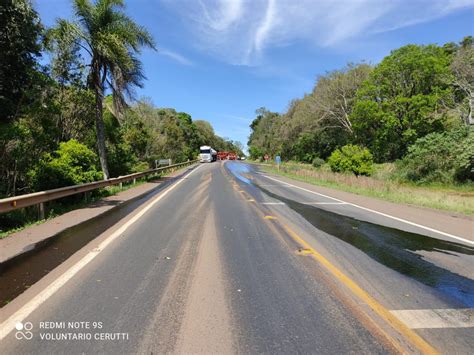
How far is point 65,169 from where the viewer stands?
13.3m

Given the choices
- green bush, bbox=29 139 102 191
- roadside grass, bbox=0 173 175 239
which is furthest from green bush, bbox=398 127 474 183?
roadside grass, bbox=0 173 175 239

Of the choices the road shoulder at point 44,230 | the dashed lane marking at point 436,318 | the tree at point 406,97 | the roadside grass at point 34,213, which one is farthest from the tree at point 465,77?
the dashed lane marking at point 436,318

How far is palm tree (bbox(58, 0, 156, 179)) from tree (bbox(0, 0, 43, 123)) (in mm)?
3145

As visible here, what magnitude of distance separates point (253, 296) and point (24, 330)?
256 cm

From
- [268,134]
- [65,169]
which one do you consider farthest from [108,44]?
[268,134]

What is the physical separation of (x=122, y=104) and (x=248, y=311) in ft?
58.1

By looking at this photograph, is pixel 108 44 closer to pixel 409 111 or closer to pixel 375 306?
pixel 375 306

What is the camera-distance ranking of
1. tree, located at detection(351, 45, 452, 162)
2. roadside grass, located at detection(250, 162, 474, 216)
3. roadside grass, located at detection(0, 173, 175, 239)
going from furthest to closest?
tree, located at detection(351, 45, 452, 162), roadside grass, located at detection(250, 162, 474, 216), roadside grass, located at detection(0, 173, 175, 239)

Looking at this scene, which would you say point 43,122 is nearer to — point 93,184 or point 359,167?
point 93,184

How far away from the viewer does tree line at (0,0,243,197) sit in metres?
12.8

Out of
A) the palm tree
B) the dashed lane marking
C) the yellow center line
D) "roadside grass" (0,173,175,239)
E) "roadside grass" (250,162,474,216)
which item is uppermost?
the palm tree

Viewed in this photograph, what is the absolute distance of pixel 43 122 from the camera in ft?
50.6

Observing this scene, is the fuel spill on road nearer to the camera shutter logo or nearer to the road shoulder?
the camera shutter logo

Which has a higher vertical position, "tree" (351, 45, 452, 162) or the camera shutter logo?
"tree" (351, 45, 452, 162)
